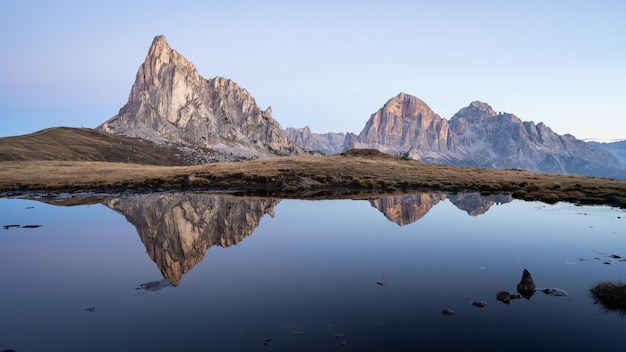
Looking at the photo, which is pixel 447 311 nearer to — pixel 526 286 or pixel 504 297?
pixel 504 297

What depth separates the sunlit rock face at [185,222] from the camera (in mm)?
27561

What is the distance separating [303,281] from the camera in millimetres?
21875

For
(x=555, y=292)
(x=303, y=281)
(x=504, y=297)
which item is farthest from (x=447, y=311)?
(x=303, y=281)

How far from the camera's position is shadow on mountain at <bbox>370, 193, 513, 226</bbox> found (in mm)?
44906

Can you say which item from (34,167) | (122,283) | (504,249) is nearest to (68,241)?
(122,283)

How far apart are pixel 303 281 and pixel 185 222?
20923 millimetres

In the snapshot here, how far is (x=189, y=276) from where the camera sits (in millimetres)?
22953

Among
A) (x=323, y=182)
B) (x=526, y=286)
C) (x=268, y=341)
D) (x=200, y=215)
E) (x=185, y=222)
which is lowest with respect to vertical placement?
(x=268, y=341)

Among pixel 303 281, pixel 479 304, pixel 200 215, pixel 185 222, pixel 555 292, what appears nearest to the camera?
pixel 479 304

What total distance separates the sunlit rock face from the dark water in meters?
0.25

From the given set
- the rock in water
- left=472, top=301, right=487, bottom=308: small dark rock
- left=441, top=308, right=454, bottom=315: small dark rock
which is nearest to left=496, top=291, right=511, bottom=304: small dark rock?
left=472, top=301, right=487, bottom=308: small dark rock

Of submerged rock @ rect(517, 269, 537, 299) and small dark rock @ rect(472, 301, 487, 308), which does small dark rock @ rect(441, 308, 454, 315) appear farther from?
submerged rock @ rect(517, 269, 537, 299)

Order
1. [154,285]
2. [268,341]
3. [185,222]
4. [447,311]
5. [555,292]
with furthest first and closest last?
[185,222], [154,285], [555,292], [447,311], [268,341]

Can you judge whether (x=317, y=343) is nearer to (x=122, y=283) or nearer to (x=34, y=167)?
(x=122, y=283)
